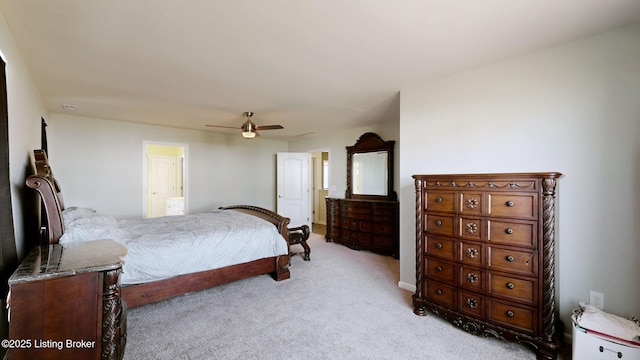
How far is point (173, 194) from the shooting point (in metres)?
7.61

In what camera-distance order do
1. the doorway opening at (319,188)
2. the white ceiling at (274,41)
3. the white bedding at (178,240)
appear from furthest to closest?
the doorway opening at (319,188)
the white bedding at (178,240)
the white ceiling at (274,41)

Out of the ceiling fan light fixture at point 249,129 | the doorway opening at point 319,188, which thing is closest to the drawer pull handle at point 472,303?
the ceiling fan light fixture at point 249,129

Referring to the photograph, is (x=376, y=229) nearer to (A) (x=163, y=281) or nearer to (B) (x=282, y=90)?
(B) (x=282, y=90)

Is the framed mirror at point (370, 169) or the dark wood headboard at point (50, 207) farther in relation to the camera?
the framed mirror at point (370, 169)

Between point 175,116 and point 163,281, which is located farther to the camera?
point 175,116

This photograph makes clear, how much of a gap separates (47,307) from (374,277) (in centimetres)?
323

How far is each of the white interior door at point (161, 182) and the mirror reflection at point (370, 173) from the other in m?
5.32

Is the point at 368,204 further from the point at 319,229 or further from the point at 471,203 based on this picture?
the point at 471,203

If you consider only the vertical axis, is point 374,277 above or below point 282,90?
below

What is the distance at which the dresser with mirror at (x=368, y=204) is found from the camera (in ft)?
15.6

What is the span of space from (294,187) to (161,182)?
154 inches

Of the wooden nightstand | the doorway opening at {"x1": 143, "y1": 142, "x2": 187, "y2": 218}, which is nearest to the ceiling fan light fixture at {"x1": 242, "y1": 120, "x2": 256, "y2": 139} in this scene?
the wooden nightstand

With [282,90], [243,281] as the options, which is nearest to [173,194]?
[243,281]

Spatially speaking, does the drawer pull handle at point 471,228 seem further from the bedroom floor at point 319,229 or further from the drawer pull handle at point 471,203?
the bedroom floor at point 319,229
